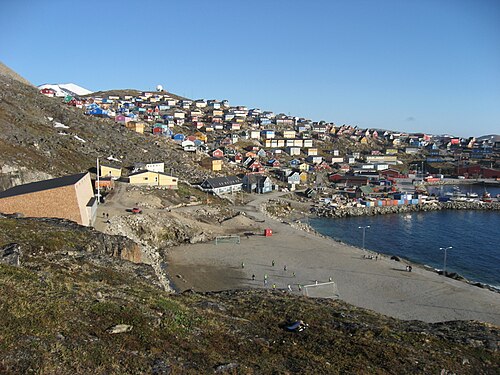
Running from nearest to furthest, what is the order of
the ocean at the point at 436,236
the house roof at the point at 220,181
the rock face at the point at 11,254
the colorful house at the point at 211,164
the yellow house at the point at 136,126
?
the rock face at the point at 11,254, the ocean at the point at 436,236, the house roof at the point at 220,181, the colorful house at the point at 211,164, the yellow house at the point at 136,126

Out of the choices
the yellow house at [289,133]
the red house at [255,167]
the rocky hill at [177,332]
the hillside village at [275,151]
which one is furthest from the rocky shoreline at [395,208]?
the yellow house at [289,133]

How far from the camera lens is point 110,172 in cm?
4819

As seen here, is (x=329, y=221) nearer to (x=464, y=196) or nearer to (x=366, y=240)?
(x=366, y=240)

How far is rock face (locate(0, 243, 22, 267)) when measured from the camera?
13.3 meters

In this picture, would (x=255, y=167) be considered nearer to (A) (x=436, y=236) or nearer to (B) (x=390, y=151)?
(A) (x=436, y=236)

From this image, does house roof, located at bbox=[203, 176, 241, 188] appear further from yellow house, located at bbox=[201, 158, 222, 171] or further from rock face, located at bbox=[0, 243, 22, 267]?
rock face, located at bbox=[0, 243, 22, 267]

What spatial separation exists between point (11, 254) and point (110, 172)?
3575cm

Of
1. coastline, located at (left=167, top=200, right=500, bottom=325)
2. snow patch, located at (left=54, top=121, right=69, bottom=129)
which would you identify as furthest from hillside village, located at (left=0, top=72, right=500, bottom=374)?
coastline, located at (left=167, top=200, right=500, bottom=325)

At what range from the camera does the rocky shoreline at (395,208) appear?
55.1m

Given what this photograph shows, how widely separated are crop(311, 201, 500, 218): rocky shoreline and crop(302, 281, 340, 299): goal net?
94.2 feet

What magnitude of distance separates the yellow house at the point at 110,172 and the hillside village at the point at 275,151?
12 cm

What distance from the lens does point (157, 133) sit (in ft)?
267

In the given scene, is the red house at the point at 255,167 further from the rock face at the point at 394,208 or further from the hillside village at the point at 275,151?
the rock face at the point at 394,208

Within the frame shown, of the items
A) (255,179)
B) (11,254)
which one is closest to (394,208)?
(255,179)
